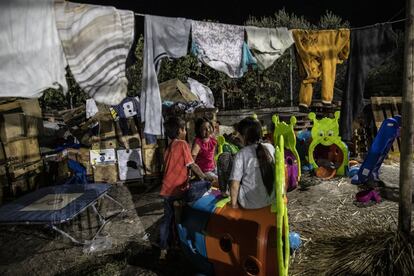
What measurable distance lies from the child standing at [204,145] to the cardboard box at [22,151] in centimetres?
475

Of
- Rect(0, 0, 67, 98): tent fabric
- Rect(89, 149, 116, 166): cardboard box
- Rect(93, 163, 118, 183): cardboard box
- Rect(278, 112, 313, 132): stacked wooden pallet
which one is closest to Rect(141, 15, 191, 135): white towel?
Rect(0, 0, 67, 98): tent fabric

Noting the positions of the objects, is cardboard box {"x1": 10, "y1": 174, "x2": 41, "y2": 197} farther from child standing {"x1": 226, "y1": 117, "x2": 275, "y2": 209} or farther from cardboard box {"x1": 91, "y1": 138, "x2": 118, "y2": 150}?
child standing {"x1": 226, "y1": 117, "x2": 275, "y2": 209}

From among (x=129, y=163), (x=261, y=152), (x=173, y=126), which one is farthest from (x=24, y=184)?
(x=261, y=152)

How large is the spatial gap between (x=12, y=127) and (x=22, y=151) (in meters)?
0.62

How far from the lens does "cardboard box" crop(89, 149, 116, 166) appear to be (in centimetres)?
801

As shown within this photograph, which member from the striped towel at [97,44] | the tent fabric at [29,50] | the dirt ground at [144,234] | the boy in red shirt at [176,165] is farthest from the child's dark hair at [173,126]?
the dirt ground at [144,234]

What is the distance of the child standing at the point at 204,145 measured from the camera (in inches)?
214

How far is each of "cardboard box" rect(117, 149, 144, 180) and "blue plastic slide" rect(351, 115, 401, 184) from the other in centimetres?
506

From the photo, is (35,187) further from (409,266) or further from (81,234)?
(409,266)

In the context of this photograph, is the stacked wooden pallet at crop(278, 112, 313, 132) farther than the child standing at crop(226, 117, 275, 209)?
Yes

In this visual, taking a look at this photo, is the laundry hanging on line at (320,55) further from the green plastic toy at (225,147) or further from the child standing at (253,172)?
the child standing at (253,172)

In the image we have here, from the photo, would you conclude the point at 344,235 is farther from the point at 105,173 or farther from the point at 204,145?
the point at 105,173

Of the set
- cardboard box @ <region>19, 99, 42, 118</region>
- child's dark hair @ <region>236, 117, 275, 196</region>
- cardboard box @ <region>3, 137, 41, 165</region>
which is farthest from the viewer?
cardboard box @ <region>19, 99, 42, 118</region>

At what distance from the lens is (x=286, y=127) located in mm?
7234
